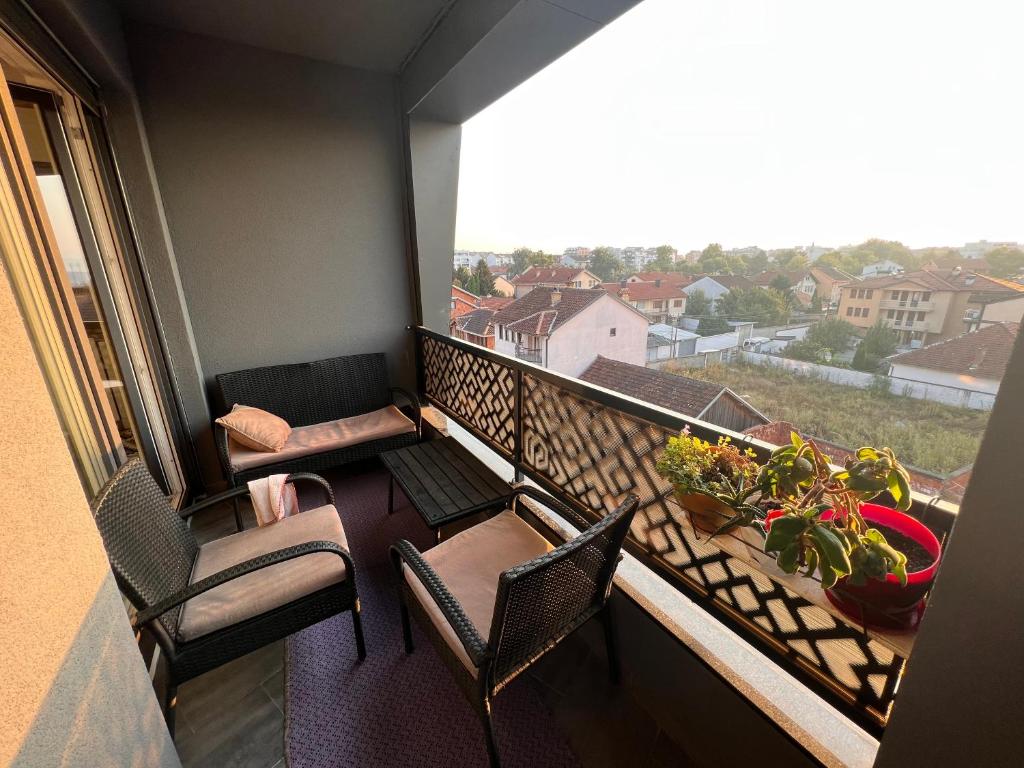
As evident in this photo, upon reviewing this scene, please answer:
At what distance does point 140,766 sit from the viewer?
0.94 meters

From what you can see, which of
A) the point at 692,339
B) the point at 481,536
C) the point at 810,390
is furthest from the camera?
the point at 481,536

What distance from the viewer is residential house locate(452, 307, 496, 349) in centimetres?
285

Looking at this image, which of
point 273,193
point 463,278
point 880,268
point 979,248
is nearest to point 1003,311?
point 979,248

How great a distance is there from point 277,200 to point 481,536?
9.36 feet

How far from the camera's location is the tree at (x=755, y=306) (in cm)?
126

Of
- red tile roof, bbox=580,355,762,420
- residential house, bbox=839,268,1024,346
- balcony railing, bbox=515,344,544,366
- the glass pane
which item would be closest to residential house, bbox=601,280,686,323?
red tile roof, bbox=580,355,762,420

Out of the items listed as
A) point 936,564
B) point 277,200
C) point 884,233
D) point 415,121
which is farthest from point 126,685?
point 415,121

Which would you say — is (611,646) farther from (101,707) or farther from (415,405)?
(415,405)

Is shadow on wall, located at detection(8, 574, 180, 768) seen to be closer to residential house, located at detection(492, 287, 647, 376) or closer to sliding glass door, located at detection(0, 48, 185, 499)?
sliding glass door, located at detection(0, 48, 185, 499)

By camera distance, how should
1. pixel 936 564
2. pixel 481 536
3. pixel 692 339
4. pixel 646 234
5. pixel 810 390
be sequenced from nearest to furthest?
pixel 936 564
pixel 810 390
pixel 692 339
pixel 481 536
pixel 646 234

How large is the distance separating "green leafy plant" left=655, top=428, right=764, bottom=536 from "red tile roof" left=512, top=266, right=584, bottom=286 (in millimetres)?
1378

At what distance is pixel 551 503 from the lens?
1.63m

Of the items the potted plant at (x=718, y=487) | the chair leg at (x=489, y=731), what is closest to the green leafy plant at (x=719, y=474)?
the potted plant at (x=718, y=487)

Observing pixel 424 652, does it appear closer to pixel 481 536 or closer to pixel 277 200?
pixel 481 536
